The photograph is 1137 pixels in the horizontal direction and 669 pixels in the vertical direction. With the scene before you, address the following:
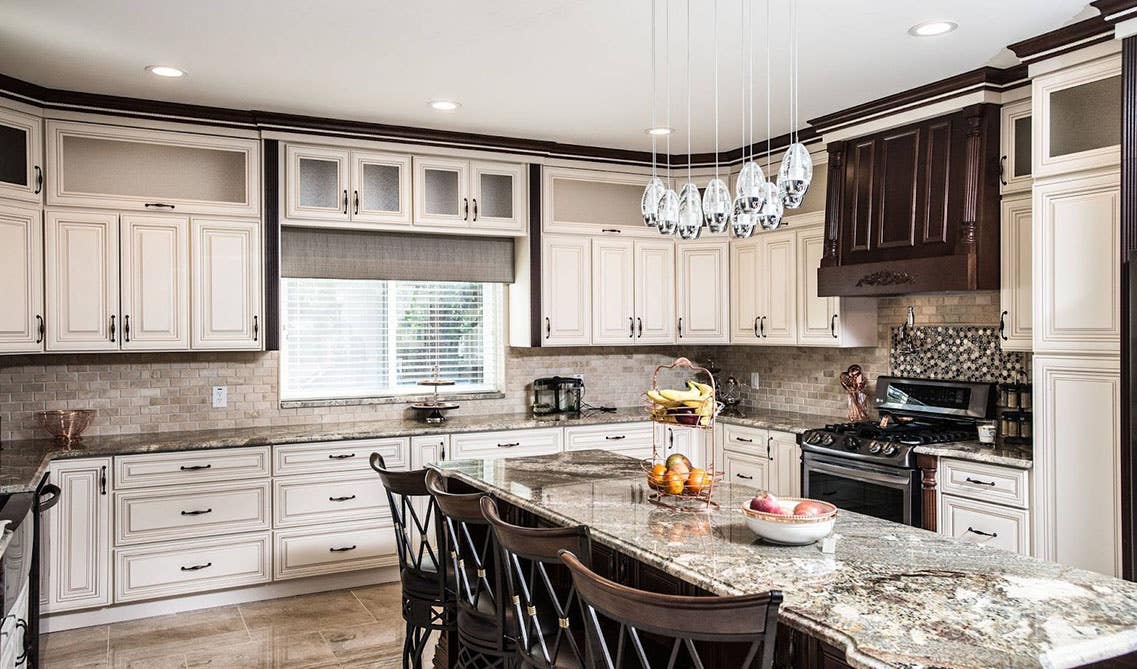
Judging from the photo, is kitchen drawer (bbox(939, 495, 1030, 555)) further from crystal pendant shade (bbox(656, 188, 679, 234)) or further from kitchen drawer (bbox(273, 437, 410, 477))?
kitchen drawer (bbox(273, 437, 410, 477))

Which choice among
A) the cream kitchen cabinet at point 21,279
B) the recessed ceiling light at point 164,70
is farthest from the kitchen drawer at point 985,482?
the cream kitchen cabinet at point 21,279

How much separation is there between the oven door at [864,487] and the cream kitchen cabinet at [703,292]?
1426 mm

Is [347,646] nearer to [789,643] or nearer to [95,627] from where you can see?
[95,627]

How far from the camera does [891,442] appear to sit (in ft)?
13.8

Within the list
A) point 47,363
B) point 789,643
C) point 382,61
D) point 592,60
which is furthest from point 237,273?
point 789,643

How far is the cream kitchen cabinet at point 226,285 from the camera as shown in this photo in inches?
183

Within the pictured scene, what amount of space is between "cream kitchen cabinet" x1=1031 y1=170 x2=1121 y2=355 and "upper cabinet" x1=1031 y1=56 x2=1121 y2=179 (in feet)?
0.24

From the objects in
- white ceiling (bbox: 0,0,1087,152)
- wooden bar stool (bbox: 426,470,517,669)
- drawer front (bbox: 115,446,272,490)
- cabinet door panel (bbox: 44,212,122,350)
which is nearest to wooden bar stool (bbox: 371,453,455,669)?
wooden bar stool (bbox: 426,470,517,669)

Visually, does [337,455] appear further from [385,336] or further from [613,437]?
[613,437]

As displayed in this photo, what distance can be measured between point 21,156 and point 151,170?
1.97 feet

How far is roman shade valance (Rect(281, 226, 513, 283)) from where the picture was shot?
16.7 ft

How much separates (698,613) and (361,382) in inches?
165

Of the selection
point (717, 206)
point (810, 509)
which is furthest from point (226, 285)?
point (810, 509)

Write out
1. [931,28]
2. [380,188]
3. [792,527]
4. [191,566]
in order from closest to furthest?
1. [792,527]
2. [931,28]
3. [191,566]
4. [380,188]
